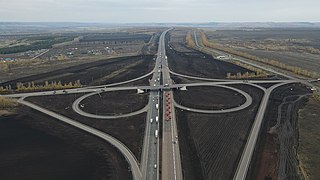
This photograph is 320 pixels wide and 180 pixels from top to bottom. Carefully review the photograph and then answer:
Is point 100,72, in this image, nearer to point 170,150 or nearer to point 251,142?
point 170,150

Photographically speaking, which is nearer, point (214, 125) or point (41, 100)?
point (214, 125)

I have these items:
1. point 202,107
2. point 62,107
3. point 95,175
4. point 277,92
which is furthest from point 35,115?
point 277,92

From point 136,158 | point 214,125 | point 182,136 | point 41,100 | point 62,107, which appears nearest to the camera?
point 136,158

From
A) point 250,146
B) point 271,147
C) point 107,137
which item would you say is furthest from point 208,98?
point 107,137

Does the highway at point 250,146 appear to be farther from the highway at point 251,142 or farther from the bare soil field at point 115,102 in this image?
the bare soil field at point 115,102

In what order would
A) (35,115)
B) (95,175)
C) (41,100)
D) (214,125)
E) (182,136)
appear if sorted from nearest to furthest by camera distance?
(95,175) → (182,136) → (214,125) → (35,115) → (41,100)

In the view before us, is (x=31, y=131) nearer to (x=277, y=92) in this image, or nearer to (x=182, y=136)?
(x=182, y=136)

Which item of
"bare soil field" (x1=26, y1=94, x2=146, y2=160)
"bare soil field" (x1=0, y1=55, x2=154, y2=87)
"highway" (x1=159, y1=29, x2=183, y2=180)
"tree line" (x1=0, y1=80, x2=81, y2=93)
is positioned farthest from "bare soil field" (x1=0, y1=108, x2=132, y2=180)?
"bare soil field" (x1=0, y1=55, x2=154, y2=87)
